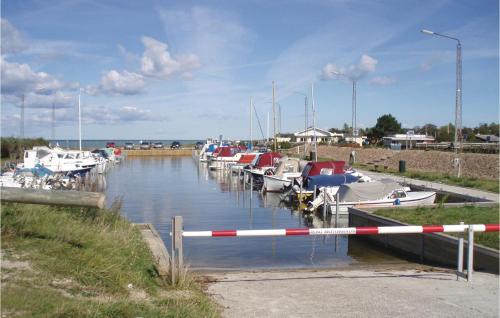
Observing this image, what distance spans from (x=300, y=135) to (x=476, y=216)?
10801cm

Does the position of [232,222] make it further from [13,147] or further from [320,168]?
[13,147]

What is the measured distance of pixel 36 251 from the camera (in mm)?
8258

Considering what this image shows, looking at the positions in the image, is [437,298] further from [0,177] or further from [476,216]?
[0,177]

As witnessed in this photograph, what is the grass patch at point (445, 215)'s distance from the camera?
15.2 meters

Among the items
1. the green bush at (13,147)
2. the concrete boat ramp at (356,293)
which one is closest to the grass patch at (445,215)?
the concrete boat ramp at (356,293)

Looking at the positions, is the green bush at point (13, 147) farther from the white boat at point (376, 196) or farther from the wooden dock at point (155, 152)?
the white boat at point (376, 196)

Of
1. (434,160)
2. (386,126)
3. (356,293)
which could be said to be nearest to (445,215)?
(356,293)

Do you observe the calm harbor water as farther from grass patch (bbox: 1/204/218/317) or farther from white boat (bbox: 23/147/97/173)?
grass patch (bbox: 1/204/218/317)

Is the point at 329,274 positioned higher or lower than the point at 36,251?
lower

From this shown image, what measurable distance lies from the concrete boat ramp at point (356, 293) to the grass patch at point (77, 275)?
763mm

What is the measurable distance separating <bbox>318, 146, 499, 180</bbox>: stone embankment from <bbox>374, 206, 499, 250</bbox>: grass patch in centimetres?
1950

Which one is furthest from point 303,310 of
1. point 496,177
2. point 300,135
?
point 300,135

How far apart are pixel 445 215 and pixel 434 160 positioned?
108 feet

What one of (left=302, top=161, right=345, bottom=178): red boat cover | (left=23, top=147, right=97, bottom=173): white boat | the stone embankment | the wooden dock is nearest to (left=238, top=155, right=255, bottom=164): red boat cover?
the stone embankment
